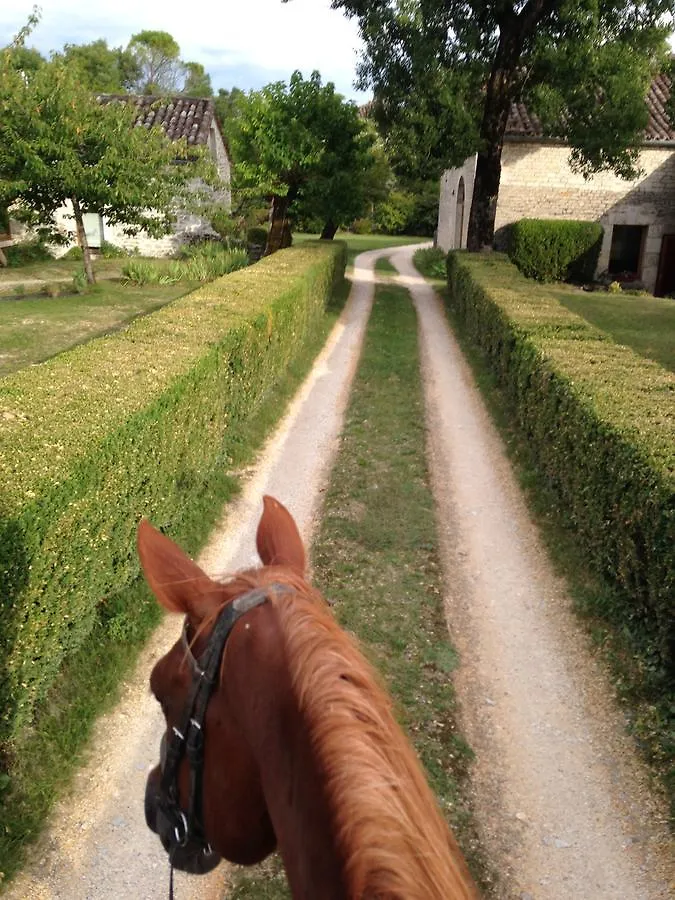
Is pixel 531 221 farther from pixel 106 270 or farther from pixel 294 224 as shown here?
pixel 106 270

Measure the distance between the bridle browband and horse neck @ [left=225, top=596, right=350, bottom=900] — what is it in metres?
0.05

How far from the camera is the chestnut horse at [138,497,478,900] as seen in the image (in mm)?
1353

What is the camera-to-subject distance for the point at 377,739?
1505 millimetres

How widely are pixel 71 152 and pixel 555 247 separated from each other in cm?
1533

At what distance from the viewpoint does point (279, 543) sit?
2.12 m

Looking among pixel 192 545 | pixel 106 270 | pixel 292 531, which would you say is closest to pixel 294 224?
pixel 106 270

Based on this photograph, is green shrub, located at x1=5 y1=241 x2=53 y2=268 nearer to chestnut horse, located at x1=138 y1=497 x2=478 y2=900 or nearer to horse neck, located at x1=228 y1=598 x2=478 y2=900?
chestnut horse, located at x1=138 y1=497 x2=478 y2=900

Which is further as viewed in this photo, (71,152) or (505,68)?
(505,68)

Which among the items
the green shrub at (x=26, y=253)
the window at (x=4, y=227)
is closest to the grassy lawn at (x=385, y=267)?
the green shrub at (x=26, y=253)

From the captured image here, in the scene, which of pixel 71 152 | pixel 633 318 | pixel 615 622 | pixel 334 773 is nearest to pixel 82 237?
pixel 71 152

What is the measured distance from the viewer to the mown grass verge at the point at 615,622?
189 inches

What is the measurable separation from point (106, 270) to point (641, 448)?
2241 cm

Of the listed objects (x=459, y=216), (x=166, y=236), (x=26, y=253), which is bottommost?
(x=26, y=253)

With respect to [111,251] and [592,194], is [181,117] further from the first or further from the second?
[592,194]
